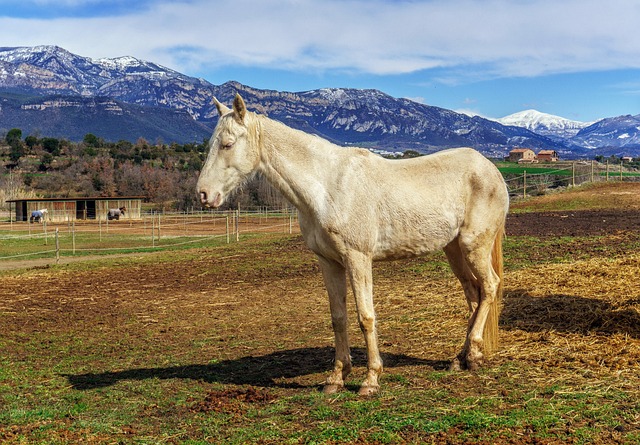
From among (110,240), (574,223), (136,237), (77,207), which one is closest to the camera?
(574,223)

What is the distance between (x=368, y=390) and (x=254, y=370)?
5.52 ft

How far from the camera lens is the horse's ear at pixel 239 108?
5.13m

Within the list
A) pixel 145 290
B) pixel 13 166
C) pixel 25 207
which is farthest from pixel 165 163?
pixel 145 290

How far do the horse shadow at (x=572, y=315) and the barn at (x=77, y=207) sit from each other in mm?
53292

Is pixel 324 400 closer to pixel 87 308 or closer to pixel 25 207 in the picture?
pixel 87 308

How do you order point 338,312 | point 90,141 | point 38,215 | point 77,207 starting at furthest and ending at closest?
point 90,141, point 77,207, point 38,215, point 338,312

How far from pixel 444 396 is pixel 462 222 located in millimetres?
1789

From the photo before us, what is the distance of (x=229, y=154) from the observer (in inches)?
212

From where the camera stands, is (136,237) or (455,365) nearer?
(455,365)

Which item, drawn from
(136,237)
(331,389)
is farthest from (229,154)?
(136,237)

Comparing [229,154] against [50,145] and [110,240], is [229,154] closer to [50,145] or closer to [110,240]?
[110,240]

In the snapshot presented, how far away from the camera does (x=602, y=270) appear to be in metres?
9.59

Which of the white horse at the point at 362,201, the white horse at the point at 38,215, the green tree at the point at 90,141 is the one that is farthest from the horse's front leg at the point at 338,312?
the green tree at the point at 90,141

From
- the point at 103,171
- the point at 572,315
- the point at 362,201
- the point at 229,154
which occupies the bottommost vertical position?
the point at 572,315
